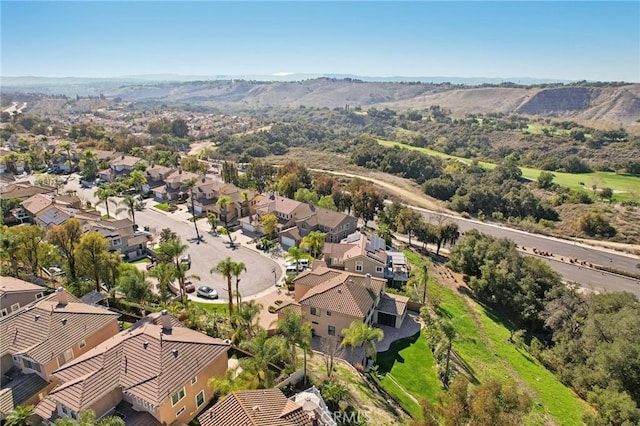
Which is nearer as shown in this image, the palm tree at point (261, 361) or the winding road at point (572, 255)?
the palm tree at point (261, 361)

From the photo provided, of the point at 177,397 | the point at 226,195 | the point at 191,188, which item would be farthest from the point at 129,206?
the point at 177,397

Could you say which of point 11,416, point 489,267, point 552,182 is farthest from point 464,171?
point 11,416

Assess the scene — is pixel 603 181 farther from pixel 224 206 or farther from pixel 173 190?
pixel 173 190

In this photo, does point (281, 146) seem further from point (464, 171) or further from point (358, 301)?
point (358, 301)

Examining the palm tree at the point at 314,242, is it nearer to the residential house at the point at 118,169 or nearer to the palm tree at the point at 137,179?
the palm tree at the point at 137,179

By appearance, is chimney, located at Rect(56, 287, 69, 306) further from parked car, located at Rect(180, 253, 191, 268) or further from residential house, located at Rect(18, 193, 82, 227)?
residential house, located at Rect(18, 193, 82, 227)

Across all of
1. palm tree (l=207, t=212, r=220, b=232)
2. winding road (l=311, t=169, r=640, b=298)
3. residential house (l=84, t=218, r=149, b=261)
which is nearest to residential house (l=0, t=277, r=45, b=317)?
residential house (l=84, t=218, r=149, b=261)

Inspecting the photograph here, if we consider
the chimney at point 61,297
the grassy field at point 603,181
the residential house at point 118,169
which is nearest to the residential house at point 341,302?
the chimney at point 61,297
